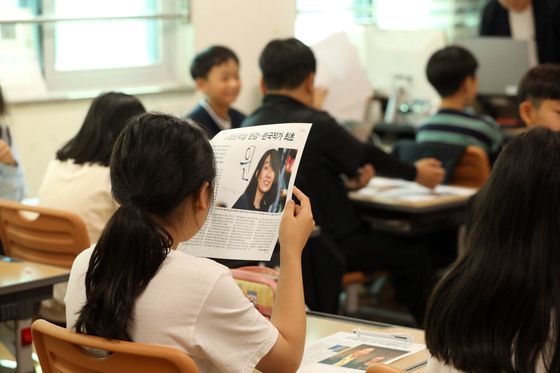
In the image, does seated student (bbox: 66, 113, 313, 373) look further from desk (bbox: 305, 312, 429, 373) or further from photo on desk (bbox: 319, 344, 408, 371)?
desk (bbox: 305, 312, 429, 373)

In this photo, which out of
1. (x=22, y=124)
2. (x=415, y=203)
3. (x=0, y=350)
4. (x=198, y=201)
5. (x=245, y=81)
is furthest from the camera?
(x=245, y=81)

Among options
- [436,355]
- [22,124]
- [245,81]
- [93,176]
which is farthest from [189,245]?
[245,81]

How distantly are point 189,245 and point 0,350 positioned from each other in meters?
0.94

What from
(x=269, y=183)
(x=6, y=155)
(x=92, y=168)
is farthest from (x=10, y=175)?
(x=269, y=183)

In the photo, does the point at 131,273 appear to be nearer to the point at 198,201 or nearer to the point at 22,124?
the point at 198,201

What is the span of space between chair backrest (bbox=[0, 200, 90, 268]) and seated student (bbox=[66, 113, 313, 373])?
0.99m

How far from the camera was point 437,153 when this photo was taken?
4484 mm

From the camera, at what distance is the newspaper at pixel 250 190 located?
1920 mm

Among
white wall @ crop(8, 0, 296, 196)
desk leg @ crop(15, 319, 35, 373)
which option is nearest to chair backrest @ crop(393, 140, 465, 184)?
white wall @ crop(8, 0, 296, 196)

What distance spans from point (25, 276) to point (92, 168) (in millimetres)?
603

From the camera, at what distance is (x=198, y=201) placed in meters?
1.75

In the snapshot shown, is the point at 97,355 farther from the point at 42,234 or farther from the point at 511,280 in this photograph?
the point at 42,234

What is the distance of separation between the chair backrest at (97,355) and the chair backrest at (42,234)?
1.00m

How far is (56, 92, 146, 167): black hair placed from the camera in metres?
3.06
